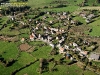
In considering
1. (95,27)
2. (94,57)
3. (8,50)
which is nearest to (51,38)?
(8,50)

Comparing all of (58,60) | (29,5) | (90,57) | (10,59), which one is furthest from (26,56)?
(29,5)

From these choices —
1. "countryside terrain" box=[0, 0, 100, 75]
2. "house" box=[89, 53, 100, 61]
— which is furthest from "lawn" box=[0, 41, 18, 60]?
"house" box=[89, 53, 100, 61]

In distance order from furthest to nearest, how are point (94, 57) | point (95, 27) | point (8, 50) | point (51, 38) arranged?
1. point (95, 27)
2. point (51, 38)
3. point (8, 50)
4. point (94, 57)

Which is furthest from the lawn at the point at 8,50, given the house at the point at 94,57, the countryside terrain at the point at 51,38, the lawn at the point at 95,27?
the lawn at the point at 95,27

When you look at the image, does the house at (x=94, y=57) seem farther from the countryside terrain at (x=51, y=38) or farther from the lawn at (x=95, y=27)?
the lawn at (x=95, y=27)

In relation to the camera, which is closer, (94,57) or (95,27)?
(94,57)

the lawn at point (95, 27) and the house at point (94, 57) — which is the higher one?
the lawn at point (95, 27)

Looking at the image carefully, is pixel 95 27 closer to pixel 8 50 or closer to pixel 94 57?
pixel 94 57

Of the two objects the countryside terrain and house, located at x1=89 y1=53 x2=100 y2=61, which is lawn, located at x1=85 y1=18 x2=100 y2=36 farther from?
house, located at x1=89 y1=53 x2=100 y2=61

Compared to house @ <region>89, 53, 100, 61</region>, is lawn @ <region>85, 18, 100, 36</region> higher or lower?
higher
